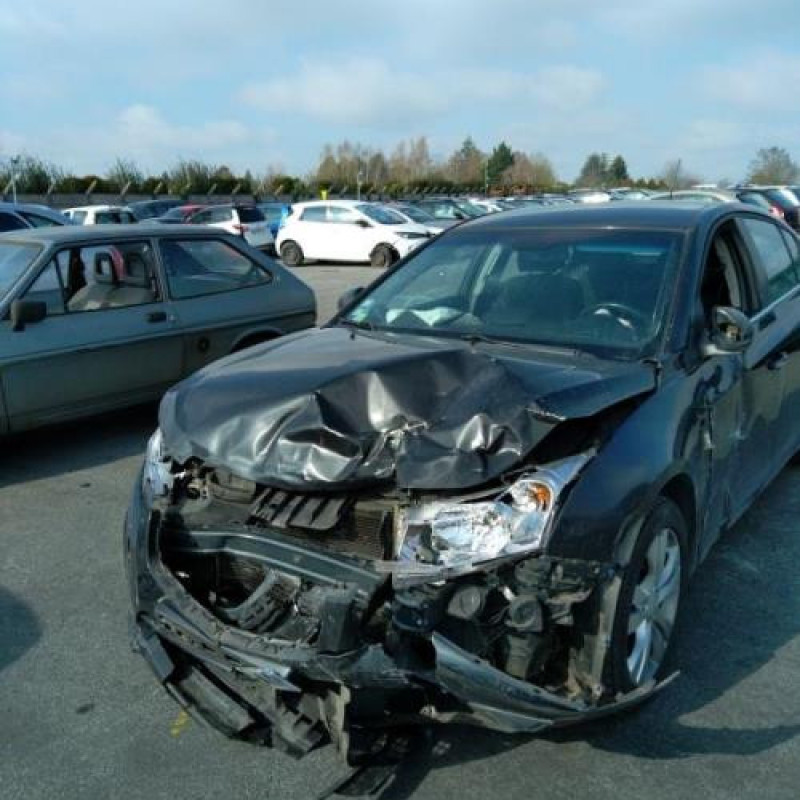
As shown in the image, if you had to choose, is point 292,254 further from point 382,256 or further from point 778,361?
point 778,361

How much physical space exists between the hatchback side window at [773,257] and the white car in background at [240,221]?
1893cm

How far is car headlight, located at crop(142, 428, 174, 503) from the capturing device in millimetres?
3182

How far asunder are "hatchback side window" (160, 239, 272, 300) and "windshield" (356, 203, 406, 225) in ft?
47.3

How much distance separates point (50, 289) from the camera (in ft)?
19.5

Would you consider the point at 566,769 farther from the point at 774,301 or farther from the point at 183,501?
the point at 774,301

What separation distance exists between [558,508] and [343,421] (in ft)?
2.55

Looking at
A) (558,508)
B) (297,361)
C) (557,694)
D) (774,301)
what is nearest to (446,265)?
(297,361)

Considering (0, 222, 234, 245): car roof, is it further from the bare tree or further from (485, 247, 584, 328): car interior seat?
the bare tree

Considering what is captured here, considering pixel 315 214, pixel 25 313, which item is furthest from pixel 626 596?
pixel 315 214

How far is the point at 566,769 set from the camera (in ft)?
8.91

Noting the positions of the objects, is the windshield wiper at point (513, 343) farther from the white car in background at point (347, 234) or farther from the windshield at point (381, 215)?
the windshield at point (381, 215)

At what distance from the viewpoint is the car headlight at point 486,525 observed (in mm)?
2475

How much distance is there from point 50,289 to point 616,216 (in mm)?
3987

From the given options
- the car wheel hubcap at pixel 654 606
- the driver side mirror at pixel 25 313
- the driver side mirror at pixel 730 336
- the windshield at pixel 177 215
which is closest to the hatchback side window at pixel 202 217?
the windshield at pixel 177 215
